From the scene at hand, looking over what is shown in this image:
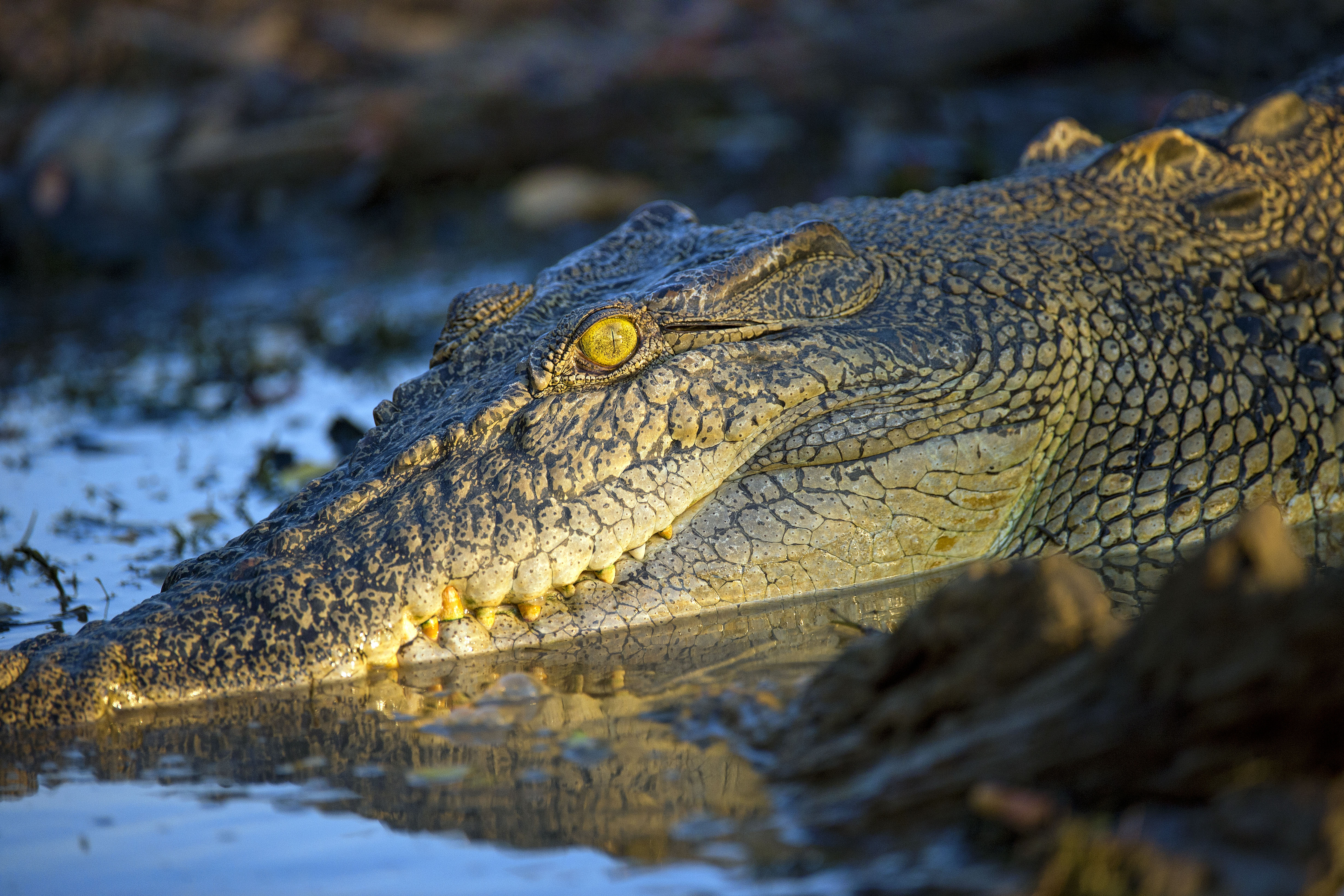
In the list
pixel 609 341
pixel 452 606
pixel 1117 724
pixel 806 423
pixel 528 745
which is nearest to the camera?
pixel 1117 724

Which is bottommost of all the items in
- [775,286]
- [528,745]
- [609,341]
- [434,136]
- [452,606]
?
[528,745]

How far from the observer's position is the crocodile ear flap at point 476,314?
11.2ft

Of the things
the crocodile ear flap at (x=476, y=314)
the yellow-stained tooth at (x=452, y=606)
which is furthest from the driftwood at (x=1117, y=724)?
the crocodile ear flap at (x=476, y=314)

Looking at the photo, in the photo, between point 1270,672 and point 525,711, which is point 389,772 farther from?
point 1270,672

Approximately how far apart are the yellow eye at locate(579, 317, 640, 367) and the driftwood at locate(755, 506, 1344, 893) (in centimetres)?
121

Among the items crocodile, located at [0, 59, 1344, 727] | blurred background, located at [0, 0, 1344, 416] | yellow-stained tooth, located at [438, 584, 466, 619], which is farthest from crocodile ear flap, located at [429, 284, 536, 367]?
blurred background, located at [0, 0, 1344, 416]

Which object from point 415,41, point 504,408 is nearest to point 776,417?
point 504,408

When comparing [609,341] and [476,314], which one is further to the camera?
[476,314]

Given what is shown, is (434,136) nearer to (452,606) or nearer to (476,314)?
(476,314)

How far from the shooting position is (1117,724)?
1714 mm

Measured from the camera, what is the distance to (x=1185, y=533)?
350 cm

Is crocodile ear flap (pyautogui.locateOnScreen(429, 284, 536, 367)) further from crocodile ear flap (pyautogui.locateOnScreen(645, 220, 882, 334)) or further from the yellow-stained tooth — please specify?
the yellow-stained tooth

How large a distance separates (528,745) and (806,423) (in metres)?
1.14

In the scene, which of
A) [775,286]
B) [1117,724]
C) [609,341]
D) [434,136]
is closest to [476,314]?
[609,341]
